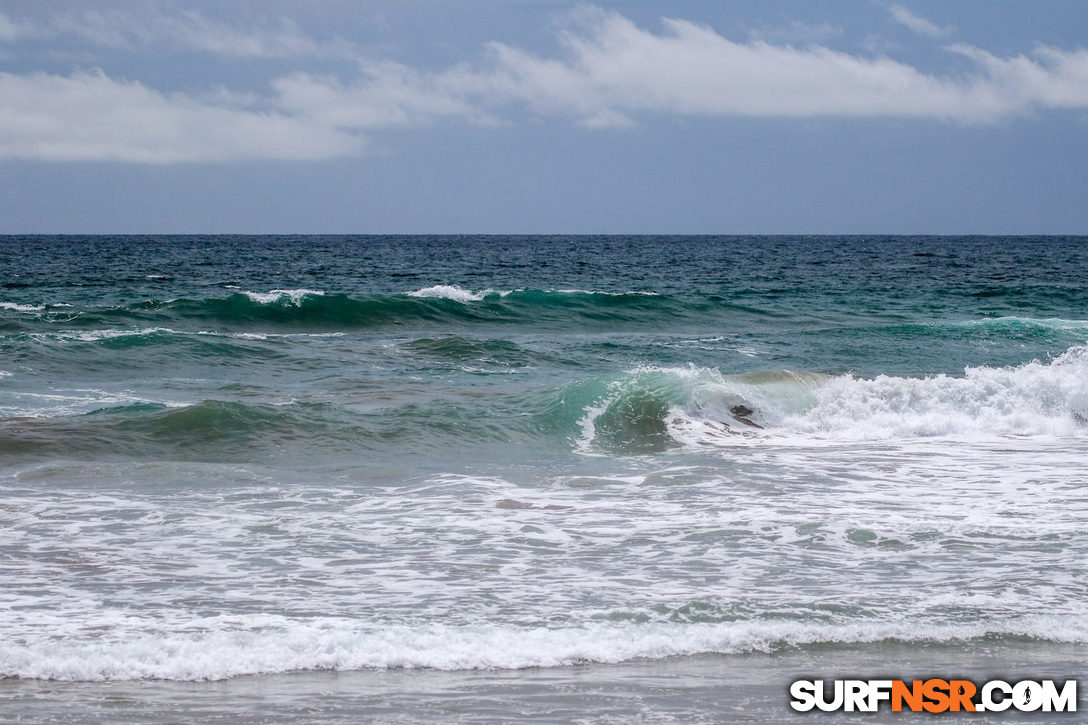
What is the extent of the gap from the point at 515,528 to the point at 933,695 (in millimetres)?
3663

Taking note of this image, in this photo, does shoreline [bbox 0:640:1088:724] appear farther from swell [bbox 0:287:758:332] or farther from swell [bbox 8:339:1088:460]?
swell [bbox 0:287:758:332]

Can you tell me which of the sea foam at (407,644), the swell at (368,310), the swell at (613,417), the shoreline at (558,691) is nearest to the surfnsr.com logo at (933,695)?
the shoreline at (558,691)

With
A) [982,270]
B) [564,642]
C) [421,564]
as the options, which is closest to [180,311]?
[421,564]

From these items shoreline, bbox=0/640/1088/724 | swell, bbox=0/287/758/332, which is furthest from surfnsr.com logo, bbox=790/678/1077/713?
swell, bbox=0/287/758/332

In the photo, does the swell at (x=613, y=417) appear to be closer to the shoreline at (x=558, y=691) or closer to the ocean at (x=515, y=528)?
the ocean at (x=515, y=528)

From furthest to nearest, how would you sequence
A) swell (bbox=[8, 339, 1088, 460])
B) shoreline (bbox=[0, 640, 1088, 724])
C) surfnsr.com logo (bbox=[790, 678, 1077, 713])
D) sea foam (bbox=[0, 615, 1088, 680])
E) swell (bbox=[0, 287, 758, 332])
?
swell (bbox=[0, 287, 758, 332]) → swell (bbox=[8, 339, 1088, 460]) → sea foam (bbox=[0, 615, 1088, 680]) → surfnsr.com logo (bbox=[790, 678, 1077, 713]) → shoreline (bbox=[0, 640, 1088, 724])

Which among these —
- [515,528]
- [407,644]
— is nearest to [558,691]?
[407,644]

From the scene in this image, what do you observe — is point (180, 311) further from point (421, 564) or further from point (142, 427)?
point (421, 564)

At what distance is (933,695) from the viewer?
4848 millimetres

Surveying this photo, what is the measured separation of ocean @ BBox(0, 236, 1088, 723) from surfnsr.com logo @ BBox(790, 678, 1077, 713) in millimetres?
113

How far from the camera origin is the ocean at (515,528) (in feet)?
16.6

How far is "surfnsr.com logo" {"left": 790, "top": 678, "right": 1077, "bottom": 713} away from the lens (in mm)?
4734

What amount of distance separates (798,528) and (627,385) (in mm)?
6399

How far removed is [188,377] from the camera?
1636 centimetres
